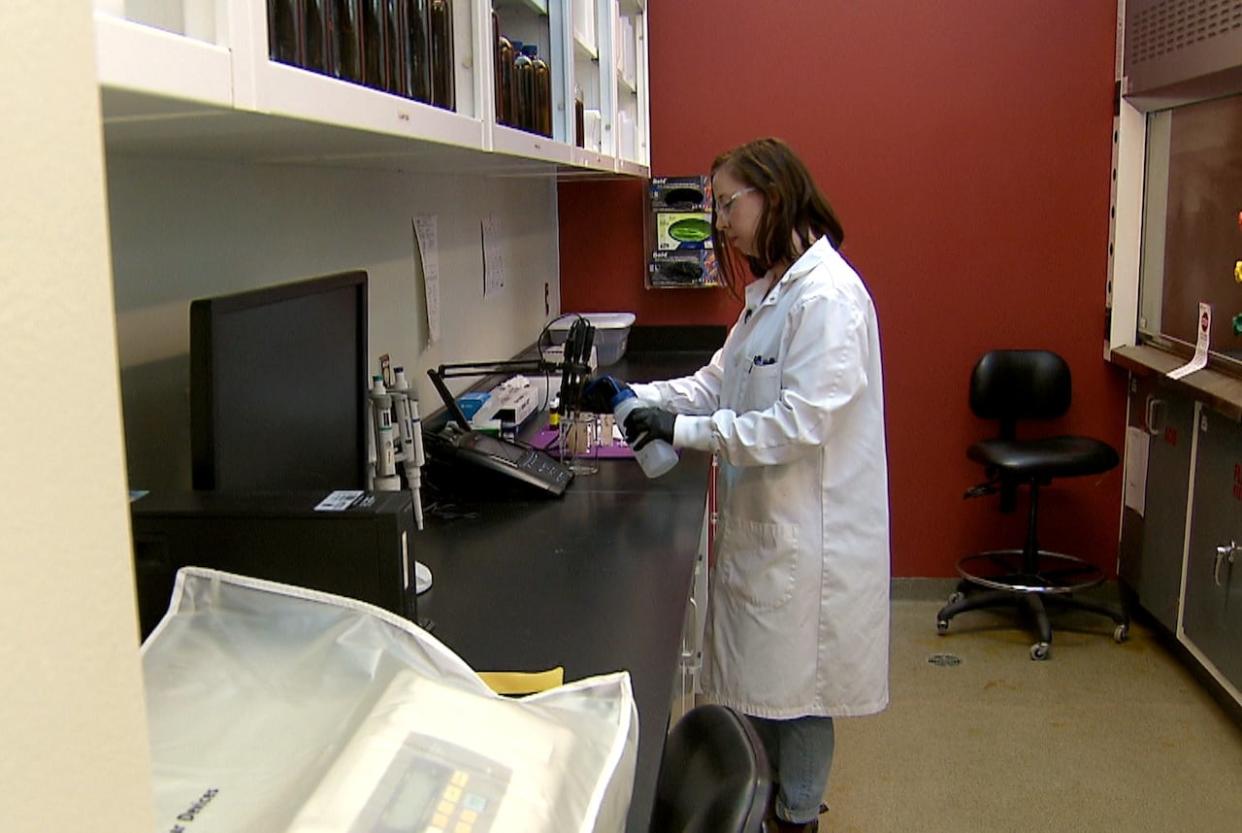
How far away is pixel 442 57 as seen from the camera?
1.56 metres

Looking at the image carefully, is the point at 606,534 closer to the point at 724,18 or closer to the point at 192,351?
the point at 192,351

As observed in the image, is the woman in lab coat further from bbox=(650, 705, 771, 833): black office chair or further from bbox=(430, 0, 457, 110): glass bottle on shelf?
Result: bbox=(650, 705, 771, 833): black office chair

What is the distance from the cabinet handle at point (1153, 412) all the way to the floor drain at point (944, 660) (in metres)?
0.97

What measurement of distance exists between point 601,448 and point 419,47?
1372 mm

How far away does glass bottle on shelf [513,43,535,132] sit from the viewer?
2025 millimetres

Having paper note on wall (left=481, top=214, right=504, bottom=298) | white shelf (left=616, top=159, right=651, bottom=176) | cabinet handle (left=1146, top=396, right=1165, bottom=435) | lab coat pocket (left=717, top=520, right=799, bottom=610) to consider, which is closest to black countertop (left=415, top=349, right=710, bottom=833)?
lab coat pocket (left=717, top=520, right=799, bottom=610)

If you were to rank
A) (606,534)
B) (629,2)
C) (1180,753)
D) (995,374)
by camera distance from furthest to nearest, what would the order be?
(995,374)
(629,2)
(1180,753)
(606,534)

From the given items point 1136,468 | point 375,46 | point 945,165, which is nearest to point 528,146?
point 375,46

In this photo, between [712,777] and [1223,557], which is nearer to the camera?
[712,777]

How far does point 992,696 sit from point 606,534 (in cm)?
181

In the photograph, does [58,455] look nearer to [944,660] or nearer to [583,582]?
[583,582]

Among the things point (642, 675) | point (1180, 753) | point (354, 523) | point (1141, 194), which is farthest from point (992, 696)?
point (354, 523)

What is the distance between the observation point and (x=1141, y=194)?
3834 millimetres

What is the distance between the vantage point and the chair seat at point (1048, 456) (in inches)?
143
